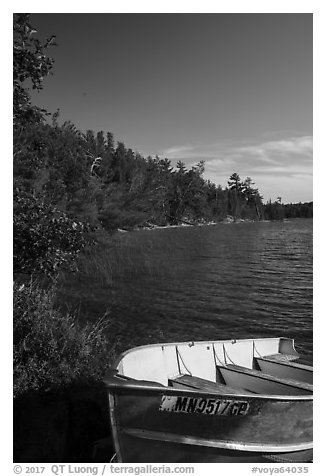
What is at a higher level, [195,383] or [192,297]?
[195,383]

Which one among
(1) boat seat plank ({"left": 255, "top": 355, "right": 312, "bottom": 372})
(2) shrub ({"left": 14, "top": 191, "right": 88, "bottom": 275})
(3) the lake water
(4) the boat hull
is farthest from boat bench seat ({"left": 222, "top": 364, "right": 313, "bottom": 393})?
(2) shrub ({"left": 14, "top": 191, "right": 88, "bottom": 275})

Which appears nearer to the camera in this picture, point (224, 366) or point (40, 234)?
point (224, 366)

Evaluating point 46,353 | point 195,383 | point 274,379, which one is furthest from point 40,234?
point 274,379

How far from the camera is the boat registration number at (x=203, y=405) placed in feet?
21.3

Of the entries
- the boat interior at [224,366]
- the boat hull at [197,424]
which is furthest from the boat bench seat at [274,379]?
the boat hull at [197,424]

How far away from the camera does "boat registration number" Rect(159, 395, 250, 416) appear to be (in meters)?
6.48

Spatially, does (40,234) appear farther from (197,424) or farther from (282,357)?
(282,357)

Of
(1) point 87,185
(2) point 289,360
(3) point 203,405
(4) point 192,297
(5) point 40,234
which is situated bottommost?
(4) point 192,297

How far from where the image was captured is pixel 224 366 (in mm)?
9570

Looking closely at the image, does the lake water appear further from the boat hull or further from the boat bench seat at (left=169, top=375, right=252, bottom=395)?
the boat hull

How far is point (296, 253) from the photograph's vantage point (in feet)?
156

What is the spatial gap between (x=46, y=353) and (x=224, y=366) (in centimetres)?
420

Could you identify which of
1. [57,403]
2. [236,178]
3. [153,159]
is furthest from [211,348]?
[236,178]

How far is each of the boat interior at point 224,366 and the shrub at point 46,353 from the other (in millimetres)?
2169
